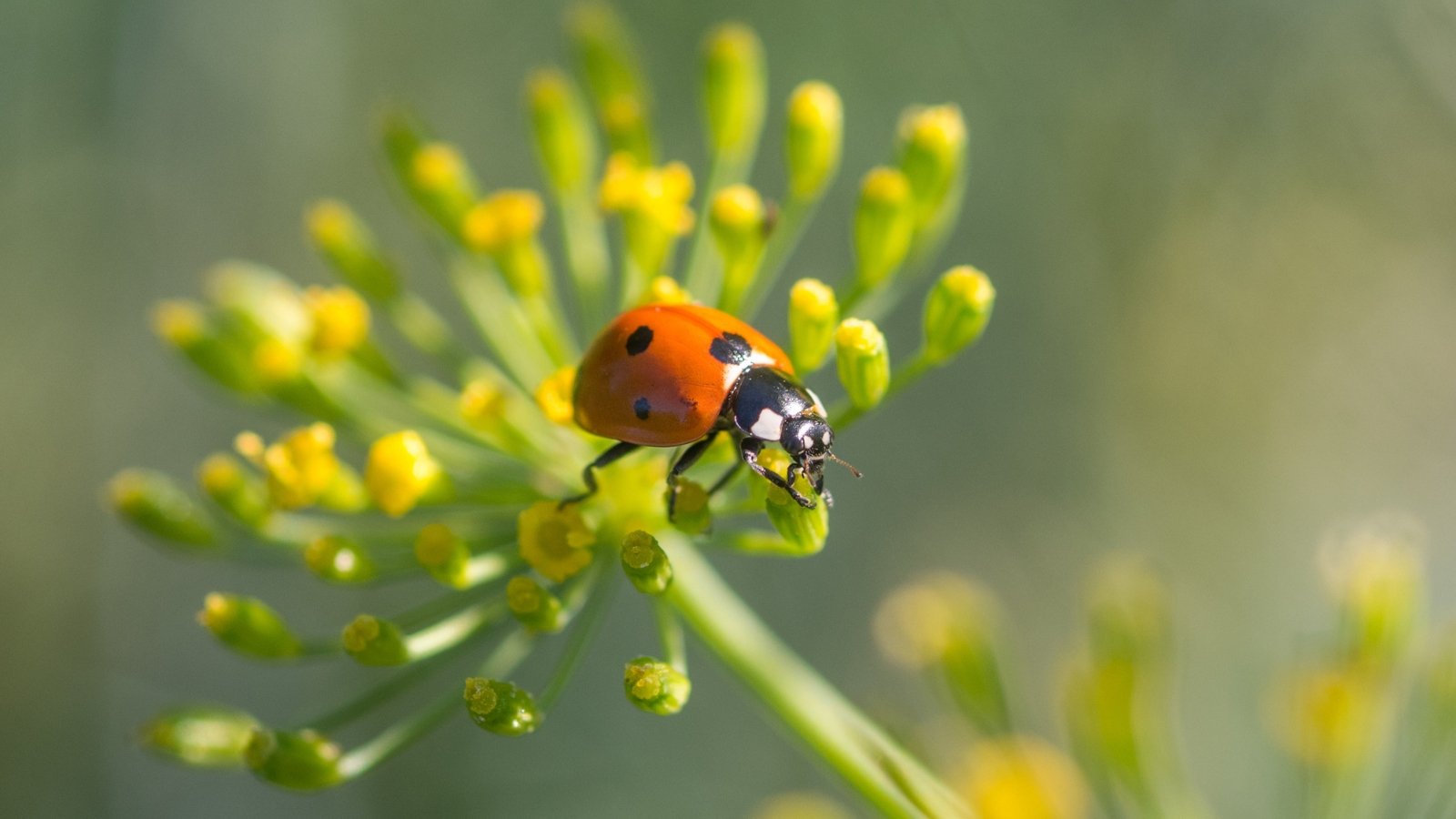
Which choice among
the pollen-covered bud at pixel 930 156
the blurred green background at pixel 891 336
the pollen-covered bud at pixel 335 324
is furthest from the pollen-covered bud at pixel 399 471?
the blurred green background at pixel 891 336

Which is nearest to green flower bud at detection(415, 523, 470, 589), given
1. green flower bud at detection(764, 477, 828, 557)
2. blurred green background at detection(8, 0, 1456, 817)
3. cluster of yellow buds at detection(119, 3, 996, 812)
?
cluster of yellow buds at detection(119, 3, 996, 812)

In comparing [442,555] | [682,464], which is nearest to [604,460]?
[682,464]

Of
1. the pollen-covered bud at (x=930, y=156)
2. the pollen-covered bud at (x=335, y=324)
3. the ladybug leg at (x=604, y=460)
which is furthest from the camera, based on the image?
the pollen-covered bud at (x=335, y=324)

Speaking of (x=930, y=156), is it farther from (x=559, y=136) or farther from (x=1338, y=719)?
(x=1338, y=719)

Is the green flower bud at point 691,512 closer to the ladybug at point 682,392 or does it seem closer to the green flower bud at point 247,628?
the ladybug at point 682,392

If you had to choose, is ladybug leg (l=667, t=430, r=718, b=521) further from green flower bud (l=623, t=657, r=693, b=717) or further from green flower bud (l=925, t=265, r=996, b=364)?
green flower bud (l=925, t=265, r=996, b=364)

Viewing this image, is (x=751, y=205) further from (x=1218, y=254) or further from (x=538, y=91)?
(x=1218, y=254)
